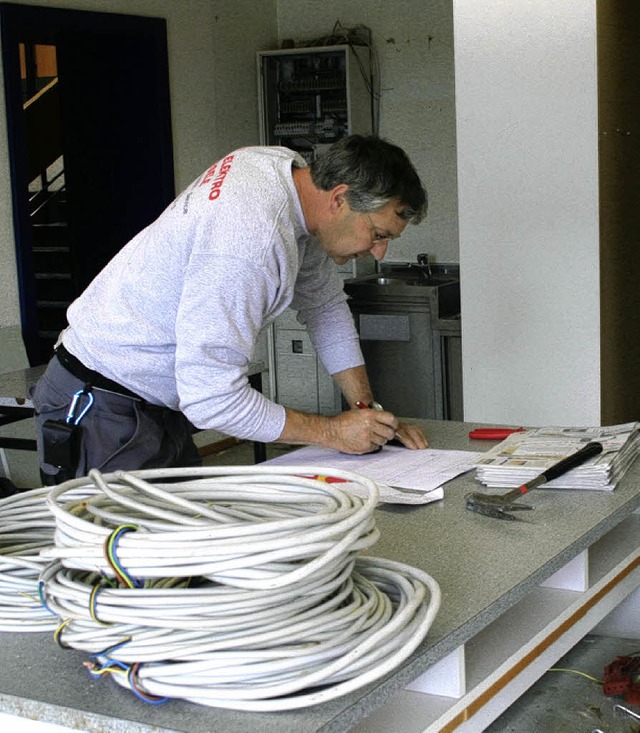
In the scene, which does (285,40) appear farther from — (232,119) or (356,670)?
(356,670)

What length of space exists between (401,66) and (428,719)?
5.78 meters

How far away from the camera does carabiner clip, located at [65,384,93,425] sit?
2520mm

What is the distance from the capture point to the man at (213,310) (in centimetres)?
218

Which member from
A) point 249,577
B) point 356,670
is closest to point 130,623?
point 249,577

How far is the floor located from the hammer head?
0.37 metres

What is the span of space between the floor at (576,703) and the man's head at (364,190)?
3.20ft

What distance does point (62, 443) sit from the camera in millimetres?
2520

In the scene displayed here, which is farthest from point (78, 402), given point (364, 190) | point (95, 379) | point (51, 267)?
point (51, 267)

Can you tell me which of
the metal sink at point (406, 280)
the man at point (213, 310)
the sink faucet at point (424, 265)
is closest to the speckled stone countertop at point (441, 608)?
the man at point (213, 310)

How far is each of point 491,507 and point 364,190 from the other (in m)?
0.75

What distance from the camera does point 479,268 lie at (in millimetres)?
4203

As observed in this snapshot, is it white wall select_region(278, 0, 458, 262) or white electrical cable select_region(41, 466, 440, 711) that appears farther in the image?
white wall select_region(278, 0, 458, 262)

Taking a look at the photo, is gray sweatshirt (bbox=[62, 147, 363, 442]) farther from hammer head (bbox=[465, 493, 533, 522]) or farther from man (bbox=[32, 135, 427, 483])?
hammer head (bbox=[465, 493, 533, 522])

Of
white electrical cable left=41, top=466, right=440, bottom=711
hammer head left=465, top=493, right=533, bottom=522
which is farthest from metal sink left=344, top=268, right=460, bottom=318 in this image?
white electrical cable left=41, top=466, right=440, bottom=711
